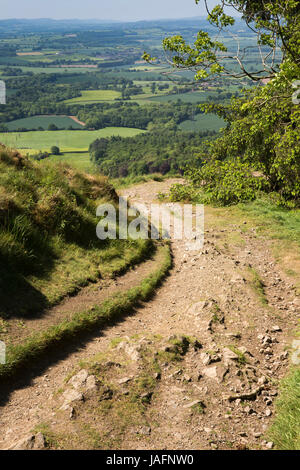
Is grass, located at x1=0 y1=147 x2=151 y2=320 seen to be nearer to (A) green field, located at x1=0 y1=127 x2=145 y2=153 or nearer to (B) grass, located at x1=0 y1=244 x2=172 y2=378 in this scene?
(B) grass, located at x1=0 y1=244 x2=172 y2=378

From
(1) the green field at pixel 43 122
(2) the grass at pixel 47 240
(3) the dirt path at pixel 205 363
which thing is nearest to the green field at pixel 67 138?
(1) the green field at pixel 43 122

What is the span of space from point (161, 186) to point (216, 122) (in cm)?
7631

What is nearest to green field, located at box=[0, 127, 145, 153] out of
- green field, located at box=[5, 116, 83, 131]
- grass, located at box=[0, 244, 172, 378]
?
green field, located at box=[5, 116, 83, 131]

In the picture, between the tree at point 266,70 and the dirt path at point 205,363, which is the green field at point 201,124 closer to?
the tree at point 266,70

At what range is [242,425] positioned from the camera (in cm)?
528

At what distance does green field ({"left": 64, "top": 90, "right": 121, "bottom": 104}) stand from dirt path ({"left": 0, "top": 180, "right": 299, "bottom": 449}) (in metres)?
100

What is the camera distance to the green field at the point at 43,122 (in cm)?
6706

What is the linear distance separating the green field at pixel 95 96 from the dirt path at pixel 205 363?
10032 centimetres

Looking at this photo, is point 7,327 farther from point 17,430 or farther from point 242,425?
point 242,425

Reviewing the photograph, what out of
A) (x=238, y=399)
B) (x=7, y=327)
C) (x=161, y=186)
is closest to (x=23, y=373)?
(x=7, y=327)

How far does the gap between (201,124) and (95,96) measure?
1624 inches

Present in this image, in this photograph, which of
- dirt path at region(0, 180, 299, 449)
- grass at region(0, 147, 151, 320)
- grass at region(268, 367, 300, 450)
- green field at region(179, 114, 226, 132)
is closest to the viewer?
grass at region(268, 367, 300, 450)

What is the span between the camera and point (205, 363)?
6527mm

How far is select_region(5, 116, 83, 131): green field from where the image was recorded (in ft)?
220
